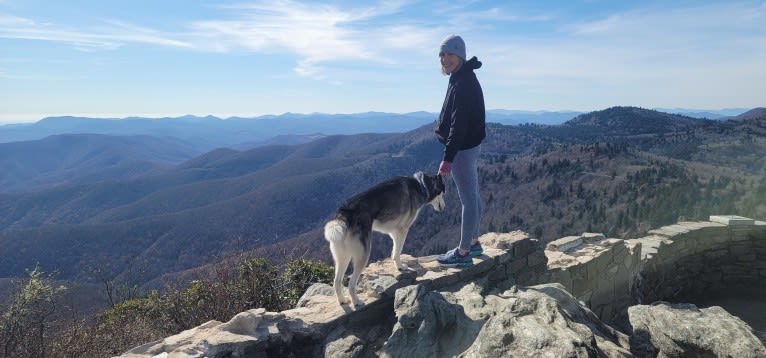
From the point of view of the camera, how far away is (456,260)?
19.8ft

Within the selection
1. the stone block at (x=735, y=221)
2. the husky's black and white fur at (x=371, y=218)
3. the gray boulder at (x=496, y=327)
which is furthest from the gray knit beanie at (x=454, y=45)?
the stone block at (x=735, y=221)

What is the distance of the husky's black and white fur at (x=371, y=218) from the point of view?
15.7 feet

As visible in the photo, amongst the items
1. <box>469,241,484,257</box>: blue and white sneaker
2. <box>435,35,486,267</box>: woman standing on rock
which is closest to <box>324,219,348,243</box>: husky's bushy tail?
<box>435,35,486,267</box>: woman standing on rock

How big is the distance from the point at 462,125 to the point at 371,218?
1.58 meters

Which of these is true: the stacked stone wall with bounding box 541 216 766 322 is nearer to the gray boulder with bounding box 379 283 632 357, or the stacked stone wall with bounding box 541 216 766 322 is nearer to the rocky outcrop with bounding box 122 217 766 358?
the rocky outcrop with bounding box 122 217 766 358

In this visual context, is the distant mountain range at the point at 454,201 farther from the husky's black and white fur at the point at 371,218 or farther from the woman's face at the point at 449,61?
the woman's face at the point at 449,61

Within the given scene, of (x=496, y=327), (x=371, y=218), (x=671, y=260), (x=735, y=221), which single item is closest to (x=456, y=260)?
(x=371, y=218)

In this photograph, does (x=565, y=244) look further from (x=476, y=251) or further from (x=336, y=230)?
(x=336, y=230)

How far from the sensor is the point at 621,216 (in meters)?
42.3

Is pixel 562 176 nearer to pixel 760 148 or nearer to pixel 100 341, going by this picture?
pixel 760 148

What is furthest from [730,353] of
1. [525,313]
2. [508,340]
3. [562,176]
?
[562,176]

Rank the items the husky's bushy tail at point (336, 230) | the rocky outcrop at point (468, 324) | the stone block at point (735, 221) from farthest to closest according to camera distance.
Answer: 1. the stone block at point (735, 221)
2. the husky's bushy tail at point (336, 230)
3. the rocky outcrop at point (468, 324)

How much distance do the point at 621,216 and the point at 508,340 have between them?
4451cm

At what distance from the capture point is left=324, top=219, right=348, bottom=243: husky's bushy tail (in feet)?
15.4
